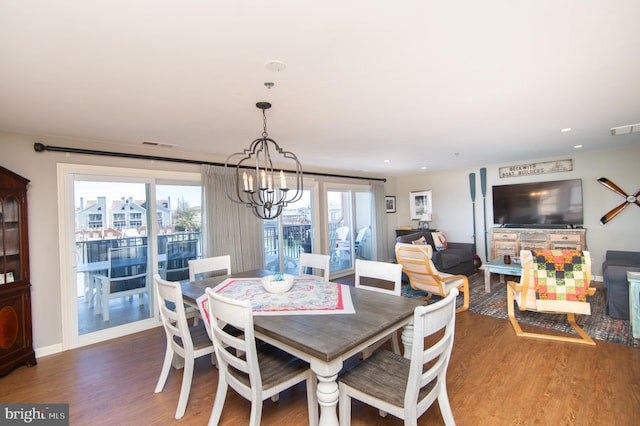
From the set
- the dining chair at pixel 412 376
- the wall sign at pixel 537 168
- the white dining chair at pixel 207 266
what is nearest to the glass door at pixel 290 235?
the white dining chair at pixel 207 266

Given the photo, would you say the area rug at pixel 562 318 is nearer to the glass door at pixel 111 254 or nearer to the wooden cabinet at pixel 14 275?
the glass door at pixel 111 254

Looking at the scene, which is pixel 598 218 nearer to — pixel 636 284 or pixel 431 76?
pixel 636 284

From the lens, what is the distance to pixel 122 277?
3666 mm

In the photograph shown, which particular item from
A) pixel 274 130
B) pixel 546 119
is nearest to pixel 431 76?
pixel 274 130

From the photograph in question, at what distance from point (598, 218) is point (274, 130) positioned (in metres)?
5.80

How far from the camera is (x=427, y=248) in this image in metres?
3.95

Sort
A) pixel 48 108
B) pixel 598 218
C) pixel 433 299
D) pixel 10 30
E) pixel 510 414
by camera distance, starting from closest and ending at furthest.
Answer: pixel 10 30 < pixel 510 414 < pixel 48 108 < pixel 433 299 < pixel 598 218

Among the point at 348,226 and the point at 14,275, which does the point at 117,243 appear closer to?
the point at 14,275

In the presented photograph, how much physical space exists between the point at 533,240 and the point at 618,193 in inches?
56.8

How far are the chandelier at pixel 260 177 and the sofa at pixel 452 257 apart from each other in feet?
8.66

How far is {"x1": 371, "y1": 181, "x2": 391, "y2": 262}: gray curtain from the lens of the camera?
6912 millimetres

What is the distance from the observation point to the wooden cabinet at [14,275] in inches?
105

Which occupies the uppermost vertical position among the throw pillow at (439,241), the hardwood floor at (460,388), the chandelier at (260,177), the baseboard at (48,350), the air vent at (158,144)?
the air vent at (158,144)

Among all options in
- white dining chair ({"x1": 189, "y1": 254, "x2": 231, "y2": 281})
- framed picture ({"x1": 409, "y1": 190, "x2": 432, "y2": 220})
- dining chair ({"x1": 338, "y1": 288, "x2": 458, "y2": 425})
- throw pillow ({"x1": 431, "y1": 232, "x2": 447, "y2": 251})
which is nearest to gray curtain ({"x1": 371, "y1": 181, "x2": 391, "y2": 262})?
framed picture ({"x1": 409, "y1": 190, "x2": 432, "y2": 220})
